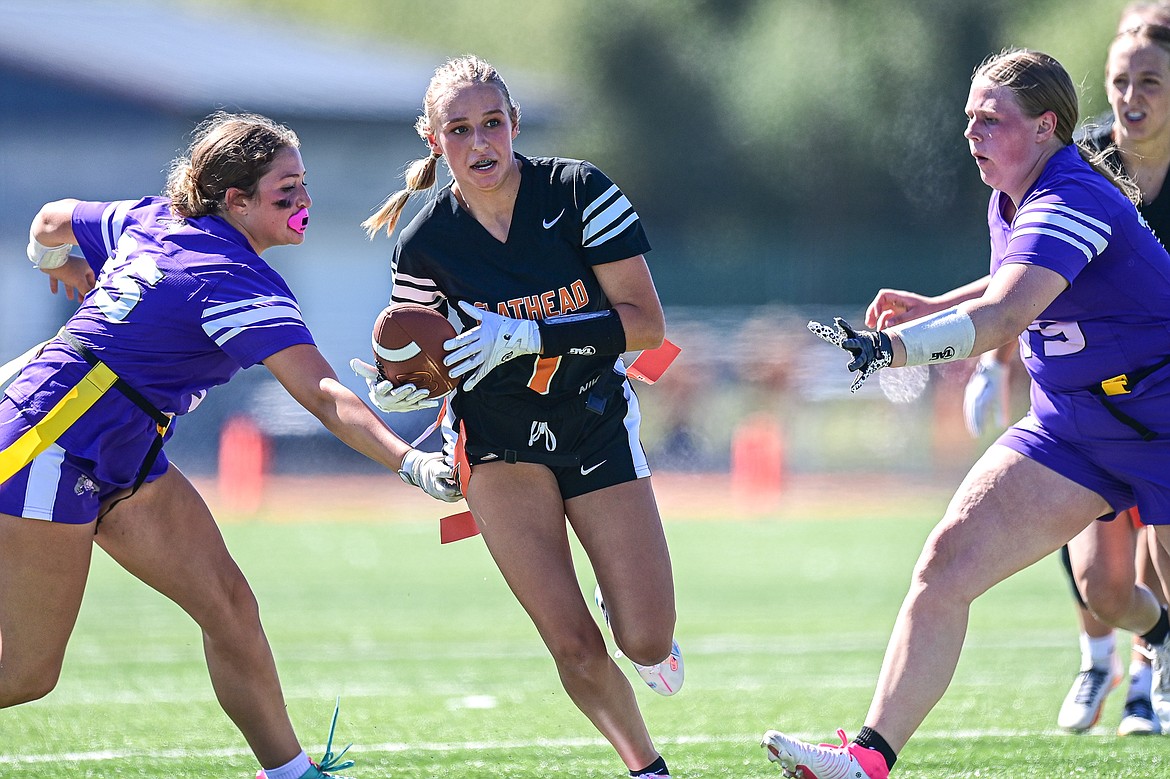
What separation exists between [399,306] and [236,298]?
1.33ft

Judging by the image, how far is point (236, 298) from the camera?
12.3ft

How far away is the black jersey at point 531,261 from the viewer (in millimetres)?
3996

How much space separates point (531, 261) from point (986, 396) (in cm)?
207

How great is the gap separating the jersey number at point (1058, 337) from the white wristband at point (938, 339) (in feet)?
2.07

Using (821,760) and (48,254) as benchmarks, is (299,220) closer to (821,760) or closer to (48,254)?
(48,254)

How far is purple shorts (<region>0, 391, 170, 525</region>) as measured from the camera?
12.3ft

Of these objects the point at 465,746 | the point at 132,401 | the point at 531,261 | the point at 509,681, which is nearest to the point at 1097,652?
the point at 465,746

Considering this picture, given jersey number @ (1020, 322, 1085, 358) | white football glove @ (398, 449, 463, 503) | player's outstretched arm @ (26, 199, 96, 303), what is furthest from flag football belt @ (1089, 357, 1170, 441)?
player's outstretched arm @ (26, 199, 96, 303)

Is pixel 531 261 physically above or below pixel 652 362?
above

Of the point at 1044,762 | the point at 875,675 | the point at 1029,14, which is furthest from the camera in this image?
the point at 1029,14

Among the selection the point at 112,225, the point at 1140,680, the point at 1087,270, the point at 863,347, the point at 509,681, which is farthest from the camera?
the point at 509,681

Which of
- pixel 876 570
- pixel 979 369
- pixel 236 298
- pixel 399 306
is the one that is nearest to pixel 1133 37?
pixel 979 369

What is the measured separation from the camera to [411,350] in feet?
12.1

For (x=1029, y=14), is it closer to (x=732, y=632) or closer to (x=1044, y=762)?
(x=732, y=632)
